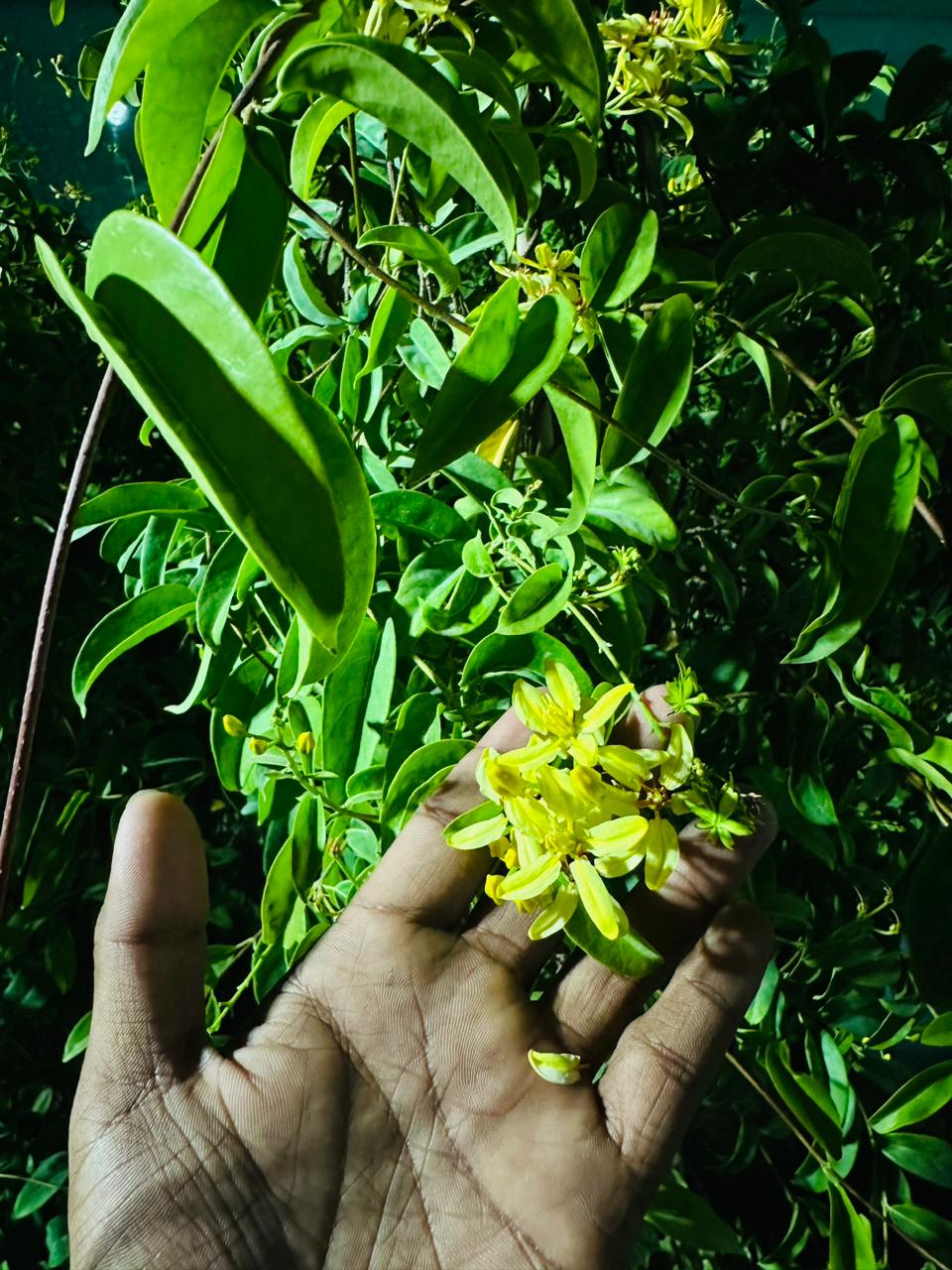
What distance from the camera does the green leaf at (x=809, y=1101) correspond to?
56 cm

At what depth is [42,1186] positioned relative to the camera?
0.77 m

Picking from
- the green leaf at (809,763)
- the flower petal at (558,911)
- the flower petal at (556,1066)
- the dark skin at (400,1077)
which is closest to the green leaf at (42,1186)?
the dark skin at (400,1077)

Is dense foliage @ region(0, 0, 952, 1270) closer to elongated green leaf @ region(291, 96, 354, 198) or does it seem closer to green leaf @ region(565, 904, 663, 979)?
elongated green leaf @ region(291, 96, 354, 198)

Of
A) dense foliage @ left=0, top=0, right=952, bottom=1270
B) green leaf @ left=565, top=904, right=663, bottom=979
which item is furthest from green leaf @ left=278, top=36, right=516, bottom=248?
green leaf @ left=565, top=904, right=663, bottom=979

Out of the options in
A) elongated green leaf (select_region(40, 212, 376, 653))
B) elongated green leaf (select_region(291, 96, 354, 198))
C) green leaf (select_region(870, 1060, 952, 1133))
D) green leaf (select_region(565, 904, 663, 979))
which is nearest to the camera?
elongated green leaf (select_region(40, 212, 376, 653))

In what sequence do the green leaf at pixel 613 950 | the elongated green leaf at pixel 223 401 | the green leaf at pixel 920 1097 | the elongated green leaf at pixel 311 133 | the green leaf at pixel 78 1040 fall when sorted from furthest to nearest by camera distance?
the green leaf at pixel 78 1040 → the green leaf at pixel 920 1097 → the green leaf at pixel 613 950 → the elongated green leaf at pixel 311 133 → the elongated green leaf at pixel 223 401

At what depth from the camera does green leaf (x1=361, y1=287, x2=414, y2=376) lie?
1.38 feet

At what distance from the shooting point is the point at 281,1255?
0.52 meters

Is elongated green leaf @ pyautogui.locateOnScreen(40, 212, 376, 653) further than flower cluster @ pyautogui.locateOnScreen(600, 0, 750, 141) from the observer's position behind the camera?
No

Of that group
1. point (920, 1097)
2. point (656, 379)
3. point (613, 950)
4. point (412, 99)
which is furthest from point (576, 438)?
point (920, 1097)

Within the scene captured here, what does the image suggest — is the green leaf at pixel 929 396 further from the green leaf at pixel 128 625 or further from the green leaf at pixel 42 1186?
the green leaf at pixel 42 1186

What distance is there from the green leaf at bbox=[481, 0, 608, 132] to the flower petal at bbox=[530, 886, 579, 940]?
336 mm

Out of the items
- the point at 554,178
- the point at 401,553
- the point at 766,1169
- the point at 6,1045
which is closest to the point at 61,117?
the point at 554,178

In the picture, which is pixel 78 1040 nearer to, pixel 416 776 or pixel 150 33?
pixel 416 776
